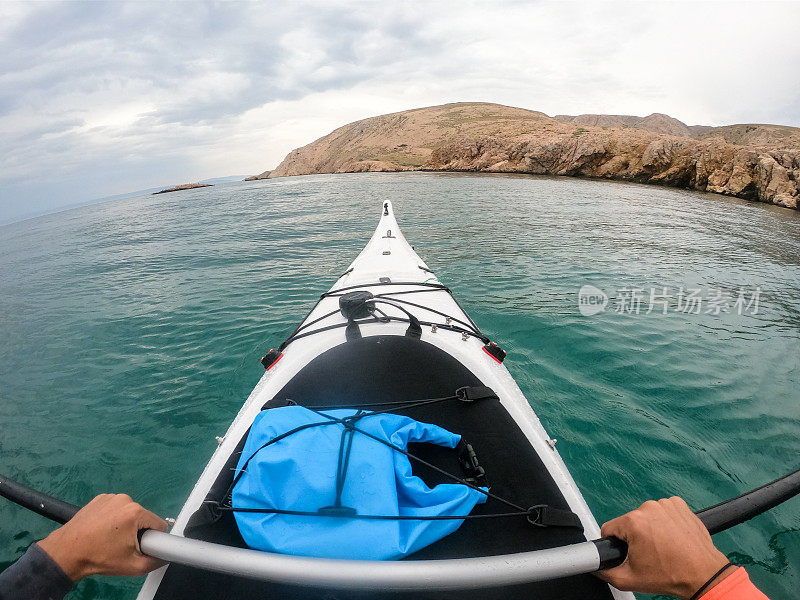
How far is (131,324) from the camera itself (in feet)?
24.1

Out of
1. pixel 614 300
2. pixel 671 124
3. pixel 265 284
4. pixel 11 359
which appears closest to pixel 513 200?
pixel 614 300

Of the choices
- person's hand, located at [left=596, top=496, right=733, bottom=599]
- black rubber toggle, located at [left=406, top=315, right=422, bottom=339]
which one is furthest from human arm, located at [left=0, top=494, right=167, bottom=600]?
black rubber toggle, located at [left=406, top=315, right=422, bottom=339]

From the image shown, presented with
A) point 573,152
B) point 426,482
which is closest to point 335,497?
point 426,482

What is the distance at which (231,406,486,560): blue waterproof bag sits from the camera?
1.44m

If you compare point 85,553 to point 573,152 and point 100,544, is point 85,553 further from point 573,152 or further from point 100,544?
point 573,152

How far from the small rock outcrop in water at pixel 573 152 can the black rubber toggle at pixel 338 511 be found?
34.4 meters

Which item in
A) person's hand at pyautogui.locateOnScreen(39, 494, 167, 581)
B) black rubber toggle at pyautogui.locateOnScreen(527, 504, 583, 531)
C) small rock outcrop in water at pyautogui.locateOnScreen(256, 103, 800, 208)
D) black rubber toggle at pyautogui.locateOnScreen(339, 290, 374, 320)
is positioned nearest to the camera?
person's hand at pyautogui.locateOnScreen(39, 494, 167, 581)

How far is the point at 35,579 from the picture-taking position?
4.11 feet

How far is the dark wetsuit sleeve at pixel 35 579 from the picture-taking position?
121 cm

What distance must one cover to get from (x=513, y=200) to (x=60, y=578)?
25.9 m

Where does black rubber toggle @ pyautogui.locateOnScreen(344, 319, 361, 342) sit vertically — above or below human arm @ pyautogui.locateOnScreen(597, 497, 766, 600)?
above

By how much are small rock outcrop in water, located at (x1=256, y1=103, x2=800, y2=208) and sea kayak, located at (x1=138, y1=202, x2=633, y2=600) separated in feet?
109

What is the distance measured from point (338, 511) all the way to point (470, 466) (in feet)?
2.68

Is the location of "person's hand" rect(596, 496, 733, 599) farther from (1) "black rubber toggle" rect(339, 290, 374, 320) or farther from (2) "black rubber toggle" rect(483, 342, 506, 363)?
(1) "black rubber toggle" rect(339, 290, 374, 320)
